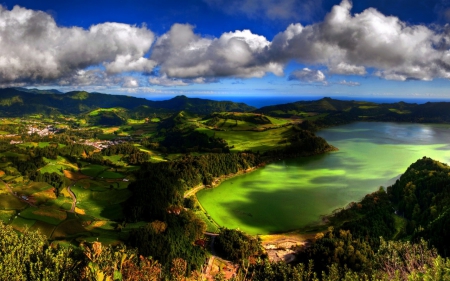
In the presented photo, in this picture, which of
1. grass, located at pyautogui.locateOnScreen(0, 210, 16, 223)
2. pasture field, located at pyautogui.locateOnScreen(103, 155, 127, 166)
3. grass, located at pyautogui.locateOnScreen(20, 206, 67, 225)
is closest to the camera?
grass, located at pyautogui.locateOnScreen(0, 210, 16, 223)

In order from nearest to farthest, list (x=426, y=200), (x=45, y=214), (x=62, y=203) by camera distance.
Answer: (x=426, y=200)
(x=45, y=214)
(x=62, y=203)

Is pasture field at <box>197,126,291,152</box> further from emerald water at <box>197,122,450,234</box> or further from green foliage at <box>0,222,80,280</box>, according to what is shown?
green foliage at <box>0,222,80,280</box>

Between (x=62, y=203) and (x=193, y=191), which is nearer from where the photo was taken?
(x=62, y=203)

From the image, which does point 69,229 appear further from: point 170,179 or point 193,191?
point 193,191

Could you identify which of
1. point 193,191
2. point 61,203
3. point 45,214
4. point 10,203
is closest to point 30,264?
point 45,214

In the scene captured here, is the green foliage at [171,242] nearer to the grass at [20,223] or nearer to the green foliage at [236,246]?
the green foliage at [236,246]

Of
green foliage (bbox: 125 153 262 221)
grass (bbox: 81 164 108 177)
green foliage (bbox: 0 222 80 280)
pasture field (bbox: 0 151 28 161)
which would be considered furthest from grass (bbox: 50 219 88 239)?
pasture field (bbox: 0 151 28 161)

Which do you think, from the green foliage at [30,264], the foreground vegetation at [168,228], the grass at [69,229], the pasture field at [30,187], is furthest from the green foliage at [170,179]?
the green foliage at [30,264]

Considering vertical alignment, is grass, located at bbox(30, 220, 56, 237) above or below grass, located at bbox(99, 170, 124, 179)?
below
